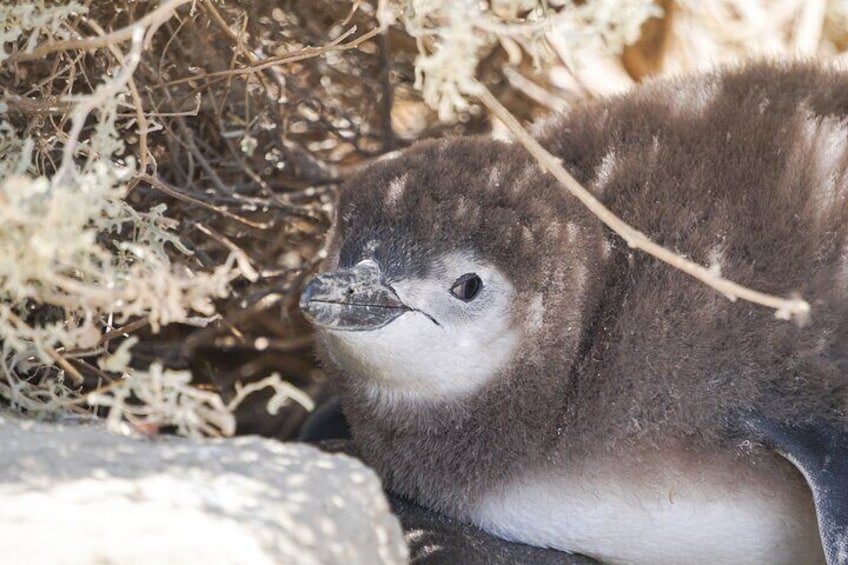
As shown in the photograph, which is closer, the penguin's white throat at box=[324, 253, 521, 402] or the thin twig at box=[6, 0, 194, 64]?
the thin twig at box=[6, 0, 194, 64]

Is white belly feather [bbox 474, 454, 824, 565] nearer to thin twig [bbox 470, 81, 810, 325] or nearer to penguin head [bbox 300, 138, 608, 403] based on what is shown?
→ penguin head [bbox 300, 138, 608, 403]

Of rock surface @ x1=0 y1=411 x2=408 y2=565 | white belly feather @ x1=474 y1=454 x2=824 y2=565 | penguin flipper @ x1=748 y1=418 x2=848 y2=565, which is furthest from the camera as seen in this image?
white belly feather @ x1=474 y1=454 x2=824 y2=565

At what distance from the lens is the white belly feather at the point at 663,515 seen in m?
2.16

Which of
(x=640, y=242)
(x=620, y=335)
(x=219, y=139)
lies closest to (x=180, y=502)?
(x=640, y=242)

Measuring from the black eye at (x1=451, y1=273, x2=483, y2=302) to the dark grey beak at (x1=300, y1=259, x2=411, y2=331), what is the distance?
0.34 feet

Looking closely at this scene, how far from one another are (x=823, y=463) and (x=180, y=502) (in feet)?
3.70

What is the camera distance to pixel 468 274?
2197 mm

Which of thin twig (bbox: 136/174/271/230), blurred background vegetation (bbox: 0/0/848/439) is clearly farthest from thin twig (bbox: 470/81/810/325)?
thin twig (bbox: 136/174/271/230)

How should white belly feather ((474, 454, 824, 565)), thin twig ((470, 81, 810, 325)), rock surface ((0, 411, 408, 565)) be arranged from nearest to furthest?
1. rock surface ((0, 411, 408, 565))
2. thin twig ((470, 81, 810, 325))
3. white belly feather ((474, 454, 824, 565))

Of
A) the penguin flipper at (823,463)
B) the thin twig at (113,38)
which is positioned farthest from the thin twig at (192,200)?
the penguin flipper at (823,463)

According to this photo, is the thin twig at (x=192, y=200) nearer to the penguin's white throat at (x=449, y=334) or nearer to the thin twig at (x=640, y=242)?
the penguin's white throat at (x=449, y=334)

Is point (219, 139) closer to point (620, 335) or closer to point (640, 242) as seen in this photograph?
point (620, 335)

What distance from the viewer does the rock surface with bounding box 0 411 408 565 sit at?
1.44 m

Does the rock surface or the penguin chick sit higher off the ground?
the penguin chick
